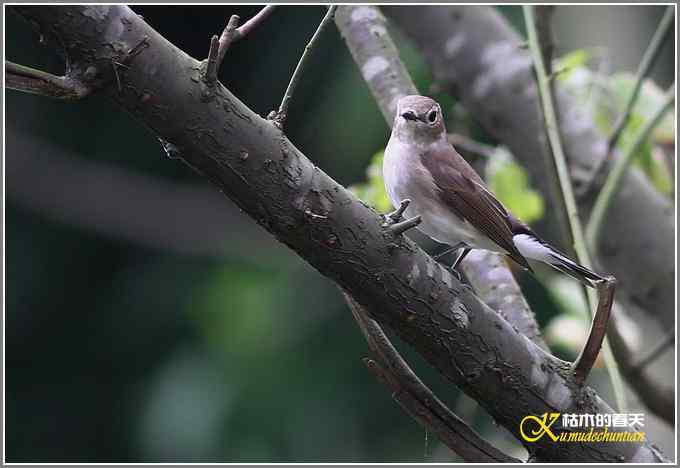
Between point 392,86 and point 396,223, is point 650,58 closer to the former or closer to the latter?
point 392,86

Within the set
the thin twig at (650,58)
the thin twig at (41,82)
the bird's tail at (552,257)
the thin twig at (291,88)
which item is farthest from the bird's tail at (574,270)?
the thin twig at (41,82)

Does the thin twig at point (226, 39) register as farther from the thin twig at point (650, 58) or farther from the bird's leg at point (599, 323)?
the thin twig at point (650, 58)

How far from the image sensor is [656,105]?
2.76 metres

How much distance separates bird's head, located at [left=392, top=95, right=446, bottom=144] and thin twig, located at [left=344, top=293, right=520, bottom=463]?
2.47ft

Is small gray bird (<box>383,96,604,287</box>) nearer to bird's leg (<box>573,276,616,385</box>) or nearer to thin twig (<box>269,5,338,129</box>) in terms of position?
bird's leg (<box>573,276,616,385</box>)

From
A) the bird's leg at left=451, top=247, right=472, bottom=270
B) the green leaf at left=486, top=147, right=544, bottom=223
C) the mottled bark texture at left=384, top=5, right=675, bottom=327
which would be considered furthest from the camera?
the mottled bark texture at left=384, top=5, right=675, bottom=327

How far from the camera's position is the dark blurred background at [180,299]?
6.86m

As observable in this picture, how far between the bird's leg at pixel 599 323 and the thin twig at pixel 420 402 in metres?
0.27

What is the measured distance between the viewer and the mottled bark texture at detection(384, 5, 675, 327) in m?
2.99

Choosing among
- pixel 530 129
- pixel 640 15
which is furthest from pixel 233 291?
pixel 530 129

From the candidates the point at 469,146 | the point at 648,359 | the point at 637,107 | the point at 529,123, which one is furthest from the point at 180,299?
the point at 648,359

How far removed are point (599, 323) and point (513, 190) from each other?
4.38 feet

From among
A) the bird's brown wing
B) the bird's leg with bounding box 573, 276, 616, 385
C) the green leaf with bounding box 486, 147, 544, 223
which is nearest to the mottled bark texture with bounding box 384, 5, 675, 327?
the green leaf with bounding box 486, 147, 544, 223

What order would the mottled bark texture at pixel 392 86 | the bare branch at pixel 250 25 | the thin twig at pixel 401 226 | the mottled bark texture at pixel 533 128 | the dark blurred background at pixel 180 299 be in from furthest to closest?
the dark blurred background at pixel 180 299 < the mottled bark texture at pixel 533 128 < the mottled bark texture at pixel 392 86 < the thin twig at pixel 401 226 < the bare branch at pixel 250 25
